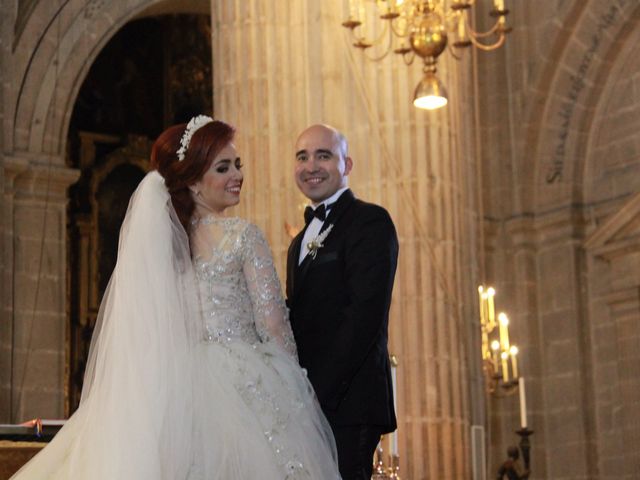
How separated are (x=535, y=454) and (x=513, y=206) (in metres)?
2.74

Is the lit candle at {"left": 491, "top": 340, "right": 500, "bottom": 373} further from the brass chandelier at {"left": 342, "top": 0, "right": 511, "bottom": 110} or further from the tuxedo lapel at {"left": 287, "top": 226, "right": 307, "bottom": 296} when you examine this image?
the tuxedo lapel at {"left": 287, "top": 226, "right": 307, "bottom": 296}

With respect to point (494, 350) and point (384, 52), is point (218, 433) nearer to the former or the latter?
point (384, 52)

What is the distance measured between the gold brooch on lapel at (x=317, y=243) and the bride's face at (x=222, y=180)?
0.42 m

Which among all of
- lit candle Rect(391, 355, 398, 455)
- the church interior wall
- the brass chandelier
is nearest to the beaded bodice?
lit candle Rect(391, 355, 398, 455)

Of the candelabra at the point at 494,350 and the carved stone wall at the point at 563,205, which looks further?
the carved stone wall at the point at 563,205

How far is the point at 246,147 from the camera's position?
1013 centimetres

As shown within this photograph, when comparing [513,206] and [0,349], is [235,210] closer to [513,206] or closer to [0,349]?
[0,349]

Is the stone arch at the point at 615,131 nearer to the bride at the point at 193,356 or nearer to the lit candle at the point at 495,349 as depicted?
the lit candle at the point at 495,349

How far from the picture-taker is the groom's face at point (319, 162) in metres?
5.55

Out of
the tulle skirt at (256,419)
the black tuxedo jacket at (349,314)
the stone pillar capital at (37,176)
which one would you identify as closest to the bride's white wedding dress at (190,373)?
the tulle skirt at (256,419)

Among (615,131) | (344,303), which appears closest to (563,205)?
(615,131)

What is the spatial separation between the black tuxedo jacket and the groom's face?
91 millimetres

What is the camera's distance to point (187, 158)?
17.6 feet

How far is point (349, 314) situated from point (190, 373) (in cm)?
63
